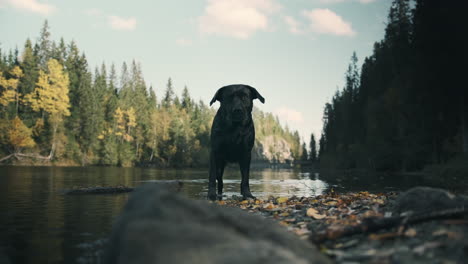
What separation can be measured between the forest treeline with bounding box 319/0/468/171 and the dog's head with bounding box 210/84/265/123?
64.0ft

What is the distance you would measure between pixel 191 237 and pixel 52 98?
58.4 metres

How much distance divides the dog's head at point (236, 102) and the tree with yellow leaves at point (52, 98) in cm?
4956

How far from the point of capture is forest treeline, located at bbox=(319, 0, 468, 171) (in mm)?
21797

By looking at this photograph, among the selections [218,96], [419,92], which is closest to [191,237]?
[218,96]

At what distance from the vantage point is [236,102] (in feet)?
25.0

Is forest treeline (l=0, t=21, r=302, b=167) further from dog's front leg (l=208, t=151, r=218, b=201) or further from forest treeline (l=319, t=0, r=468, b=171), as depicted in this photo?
dog's front leg (l=208, t=151, r=218, b=201)

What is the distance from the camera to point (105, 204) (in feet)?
25.6

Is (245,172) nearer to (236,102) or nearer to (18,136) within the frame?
(236,102)

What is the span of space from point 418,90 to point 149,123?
57.5 metres

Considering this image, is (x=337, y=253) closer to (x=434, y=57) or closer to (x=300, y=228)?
(x=300, y=228)

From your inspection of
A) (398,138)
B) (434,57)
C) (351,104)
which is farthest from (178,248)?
(351,104)

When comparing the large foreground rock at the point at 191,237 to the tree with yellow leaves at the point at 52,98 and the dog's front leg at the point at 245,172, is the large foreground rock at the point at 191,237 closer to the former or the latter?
the dog's front leg at the point at 245,172

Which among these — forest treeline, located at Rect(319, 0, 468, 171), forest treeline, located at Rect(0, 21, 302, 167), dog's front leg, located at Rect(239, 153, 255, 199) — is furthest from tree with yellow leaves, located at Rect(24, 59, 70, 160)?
dog's front leg, located at Rect(239, 153, 255, 199)

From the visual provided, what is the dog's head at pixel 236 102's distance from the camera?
759 centimetres
